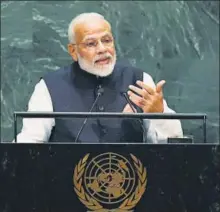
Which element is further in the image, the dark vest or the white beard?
the white beard

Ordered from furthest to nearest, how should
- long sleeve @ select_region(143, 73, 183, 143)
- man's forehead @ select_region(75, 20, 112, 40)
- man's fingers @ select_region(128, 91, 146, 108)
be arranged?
man's forehead @ select_region(75, 20, 112, 40) → long sleeve @ select_region(143, 73, 183, 143) → man's fingers @ select_region(128, 91, 146, 108)

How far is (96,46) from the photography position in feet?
12.6

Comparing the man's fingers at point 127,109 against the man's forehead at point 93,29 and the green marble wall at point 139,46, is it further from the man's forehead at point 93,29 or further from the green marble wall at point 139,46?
the green marble wall at point 139,46

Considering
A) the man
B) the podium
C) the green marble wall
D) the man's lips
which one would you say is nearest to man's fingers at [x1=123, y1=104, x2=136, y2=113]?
the man

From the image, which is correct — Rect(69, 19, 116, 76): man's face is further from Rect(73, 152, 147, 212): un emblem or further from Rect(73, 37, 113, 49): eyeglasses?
Rect(73, 152, 147, 212): un emblem

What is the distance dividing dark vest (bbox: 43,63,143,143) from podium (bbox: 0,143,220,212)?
598 millimetres

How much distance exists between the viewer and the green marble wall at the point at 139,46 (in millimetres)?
5453

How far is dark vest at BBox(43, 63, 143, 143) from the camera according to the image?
12.1 ft

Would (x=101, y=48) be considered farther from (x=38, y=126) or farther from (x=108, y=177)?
(x=108, y=177)

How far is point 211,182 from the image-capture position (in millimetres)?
3039

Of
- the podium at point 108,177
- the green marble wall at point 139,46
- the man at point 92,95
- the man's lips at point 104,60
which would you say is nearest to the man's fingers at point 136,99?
the man at point 92,95

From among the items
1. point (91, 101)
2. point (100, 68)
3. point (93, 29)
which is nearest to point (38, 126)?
point (91, 101)

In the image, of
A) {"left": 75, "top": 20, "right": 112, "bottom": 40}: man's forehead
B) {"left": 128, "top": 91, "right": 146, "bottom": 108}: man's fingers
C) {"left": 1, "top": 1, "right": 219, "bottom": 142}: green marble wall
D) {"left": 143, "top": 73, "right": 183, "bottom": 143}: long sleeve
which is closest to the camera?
{"left": 128, "top": 91, "right": 146, "bottom": 108}: man's fingers

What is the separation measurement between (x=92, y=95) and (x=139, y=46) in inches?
65.9
